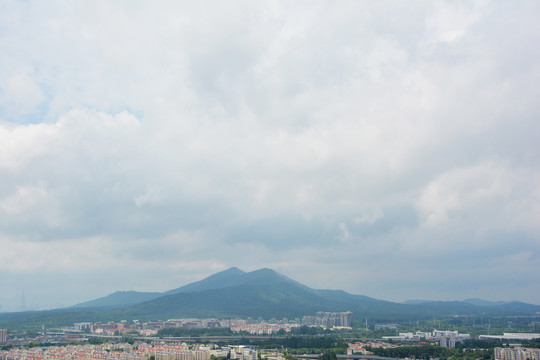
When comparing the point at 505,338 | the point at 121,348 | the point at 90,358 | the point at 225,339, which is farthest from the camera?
the point at 225,339

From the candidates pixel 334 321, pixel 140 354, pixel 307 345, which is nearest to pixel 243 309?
pixel 334 321

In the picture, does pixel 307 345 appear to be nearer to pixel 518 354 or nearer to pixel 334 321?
pixel 518 354

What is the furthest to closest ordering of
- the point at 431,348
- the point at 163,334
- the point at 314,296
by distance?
the point at 314,296
the point at 163,334
the point at 431,348

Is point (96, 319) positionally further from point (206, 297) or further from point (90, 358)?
point (90, 358)

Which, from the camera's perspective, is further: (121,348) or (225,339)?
(225,339)

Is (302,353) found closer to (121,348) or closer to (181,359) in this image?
(181,359)

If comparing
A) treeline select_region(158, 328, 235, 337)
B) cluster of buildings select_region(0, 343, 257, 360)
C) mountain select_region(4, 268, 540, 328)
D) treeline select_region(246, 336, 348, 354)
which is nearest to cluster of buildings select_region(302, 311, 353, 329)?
mountain select_region(4, 268, 540, 328)

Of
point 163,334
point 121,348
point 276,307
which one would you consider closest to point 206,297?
point 276,307

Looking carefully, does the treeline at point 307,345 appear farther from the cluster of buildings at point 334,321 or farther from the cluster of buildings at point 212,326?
the cluster of buildings at point 334,321

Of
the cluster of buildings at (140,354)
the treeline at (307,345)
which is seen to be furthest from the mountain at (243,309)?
the treeline at (307,345)

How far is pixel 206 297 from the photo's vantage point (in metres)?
159

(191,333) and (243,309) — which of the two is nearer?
(191,333)

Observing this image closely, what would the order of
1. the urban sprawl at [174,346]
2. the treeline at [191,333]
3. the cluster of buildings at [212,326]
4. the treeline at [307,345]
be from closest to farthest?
the urban sprawl at [174,346], the treeline at [307,345], the treeline at [191,333], the cluster of buildings at [212,326]

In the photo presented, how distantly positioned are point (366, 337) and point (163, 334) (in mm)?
28819
